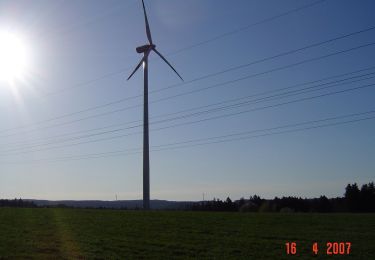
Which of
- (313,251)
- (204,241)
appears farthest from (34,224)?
(313,251)

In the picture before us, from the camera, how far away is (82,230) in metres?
35.4

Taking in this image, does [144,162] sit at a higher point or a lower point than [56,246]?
higher

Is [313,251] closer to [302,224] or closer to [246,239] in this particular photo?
[246,239]

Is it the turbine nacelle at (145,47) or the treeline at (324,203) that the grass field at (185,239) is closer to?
the turbine nacelle at (145,47)

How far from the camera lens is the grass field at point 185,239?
23.4m

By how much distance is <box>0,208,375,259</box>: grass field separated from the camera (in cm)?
2341

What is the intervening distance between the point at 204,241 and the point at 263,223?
423 inches
